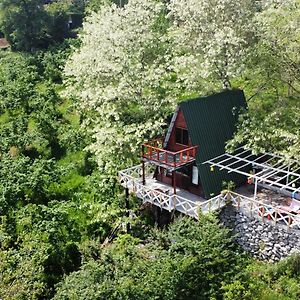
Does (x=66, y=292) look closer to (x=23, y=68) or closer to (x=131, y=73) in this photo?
(x=131, y=73)

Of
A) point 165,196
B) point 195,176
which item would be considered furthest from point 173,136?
point 165,196

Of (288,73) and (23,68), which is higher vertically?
(288,73)

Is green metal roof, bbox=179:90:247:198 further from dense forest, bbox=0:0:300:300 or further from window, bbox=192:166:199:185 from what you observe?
dense forest, bbox=0:0:300:300

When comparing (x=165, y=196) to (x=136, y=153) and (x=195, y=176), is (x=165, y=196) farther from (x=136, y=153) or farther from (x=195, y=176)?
(x=136, y=153)

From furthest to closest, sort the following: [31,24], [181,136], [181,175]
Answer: [31,24] → [181,175] → [181,136]

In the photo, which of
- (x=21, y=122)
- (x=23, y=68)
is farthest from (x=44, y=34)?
(x=21, y=122)

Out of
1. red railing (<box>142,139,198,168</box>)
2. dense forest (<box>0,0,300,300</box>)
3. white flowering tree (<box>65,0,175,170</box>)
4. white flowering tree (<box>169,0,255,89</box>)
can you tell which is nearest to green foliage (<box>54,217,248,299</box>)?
dense forest (<box>0,0,300,300</box>)
